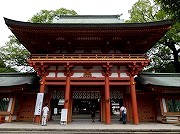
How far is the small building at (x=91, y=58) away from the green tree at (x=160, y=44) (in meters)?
14.7

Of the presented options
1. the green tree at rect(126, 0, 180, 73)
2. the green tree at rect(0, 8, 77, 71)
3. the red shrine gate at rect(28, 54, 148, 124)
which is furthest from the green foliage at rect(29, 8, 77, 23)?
the red shrine gate at rect(28, 54, 148, 124)

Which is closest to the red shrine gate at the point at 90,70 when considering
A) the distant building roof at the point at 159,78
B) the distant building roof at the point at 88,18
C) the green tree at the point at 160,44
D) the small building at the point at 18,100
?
the small building at the point at 18,100

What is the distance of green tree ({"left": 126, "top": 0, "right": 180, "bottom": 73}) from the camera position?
97.0ft

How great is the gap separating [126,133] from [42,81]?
26.1 feet

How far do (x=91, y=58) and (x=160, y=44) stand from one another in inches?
866

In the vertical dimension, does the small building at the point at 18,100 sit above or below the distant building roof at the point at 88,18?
below

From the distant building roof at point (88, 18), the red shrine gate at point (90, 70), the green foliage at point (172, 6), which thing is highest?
the distant building roof at point (88, 18)

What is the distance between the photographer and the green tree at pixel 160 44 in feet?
97.0

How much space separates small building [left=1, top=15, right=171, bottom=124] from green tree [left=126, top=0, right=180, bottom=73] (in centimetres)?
1466

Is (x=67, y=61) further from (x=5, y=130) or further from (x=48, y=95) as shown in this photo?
(x=5, y=130)

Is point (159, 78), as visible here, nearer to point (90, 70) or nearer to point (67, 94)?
point (90, 70)

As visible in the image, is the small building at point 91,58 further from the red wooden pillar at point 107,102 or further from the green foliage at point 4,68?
the green foliage at point 4,68

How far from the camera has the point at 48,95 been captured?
16438 millimetres

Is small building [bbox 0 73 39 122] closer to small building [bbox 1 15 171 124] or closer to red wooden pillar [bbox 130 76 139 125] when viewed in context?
small building [bbox 1 15 171 124]
